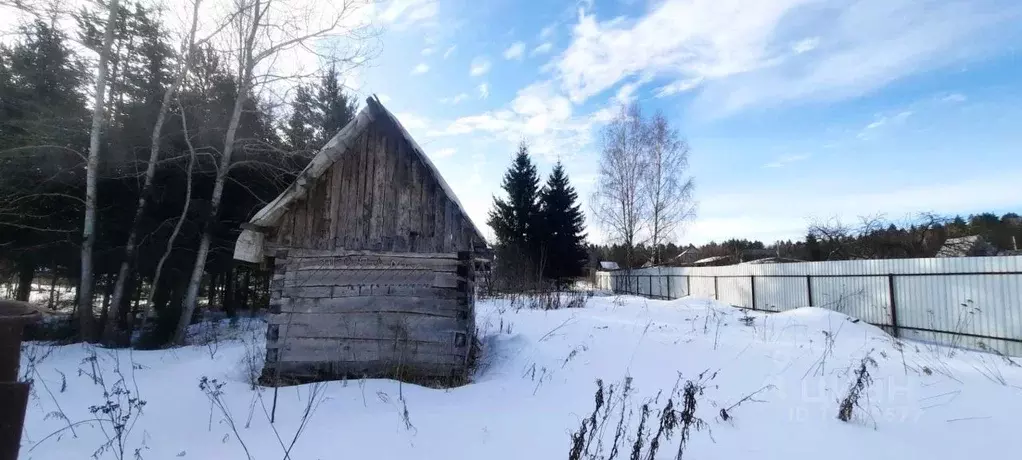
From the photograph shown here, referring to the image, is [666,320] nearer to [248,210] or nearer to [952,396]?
[952,396]

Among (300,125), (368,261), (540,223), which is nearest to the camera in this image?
(368,261)

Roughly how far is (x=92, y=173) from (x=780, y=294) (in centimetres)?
Result: 2035

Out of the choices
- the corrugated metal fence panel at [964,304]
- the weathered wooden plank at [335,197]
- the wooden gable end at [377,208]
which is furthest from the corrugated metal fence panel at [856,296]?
the weathered wooden plank at [335,197]

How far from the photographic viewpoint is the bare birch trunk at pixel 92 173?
12672 millimetres

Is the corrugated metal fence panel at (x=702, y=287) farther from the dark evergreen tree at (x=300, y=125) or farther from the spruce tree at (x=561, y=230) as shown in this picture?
the dark evergreen tree at (x=300, y=125)

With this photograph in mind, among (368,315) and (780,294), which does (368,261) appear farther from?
(780,294)

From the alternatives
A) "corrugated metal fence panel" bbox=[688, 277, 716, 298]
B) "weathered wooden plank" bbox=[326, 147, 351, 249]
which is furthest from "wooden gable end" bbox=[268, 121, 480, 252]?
"corrugated metal fence panel" bbox=[688, 277, 716, 298]

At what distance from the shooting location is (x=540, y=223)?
3200cm

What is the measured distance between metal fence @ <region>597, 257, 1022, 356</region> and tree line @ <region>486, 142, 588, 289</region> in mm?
15710

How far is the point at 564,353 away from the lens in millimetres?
8594

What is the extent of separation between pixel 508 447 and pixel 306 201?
5.62m

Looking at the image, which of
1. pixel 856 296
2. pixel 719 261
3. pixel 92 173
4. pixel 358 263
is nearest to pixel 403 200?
pixel 358 263

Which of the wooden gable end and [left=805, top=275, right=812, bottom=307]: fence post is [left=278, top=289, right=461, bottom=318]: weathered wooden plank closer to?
the wooden gable end

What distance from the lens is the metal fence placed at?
968 centimetres
